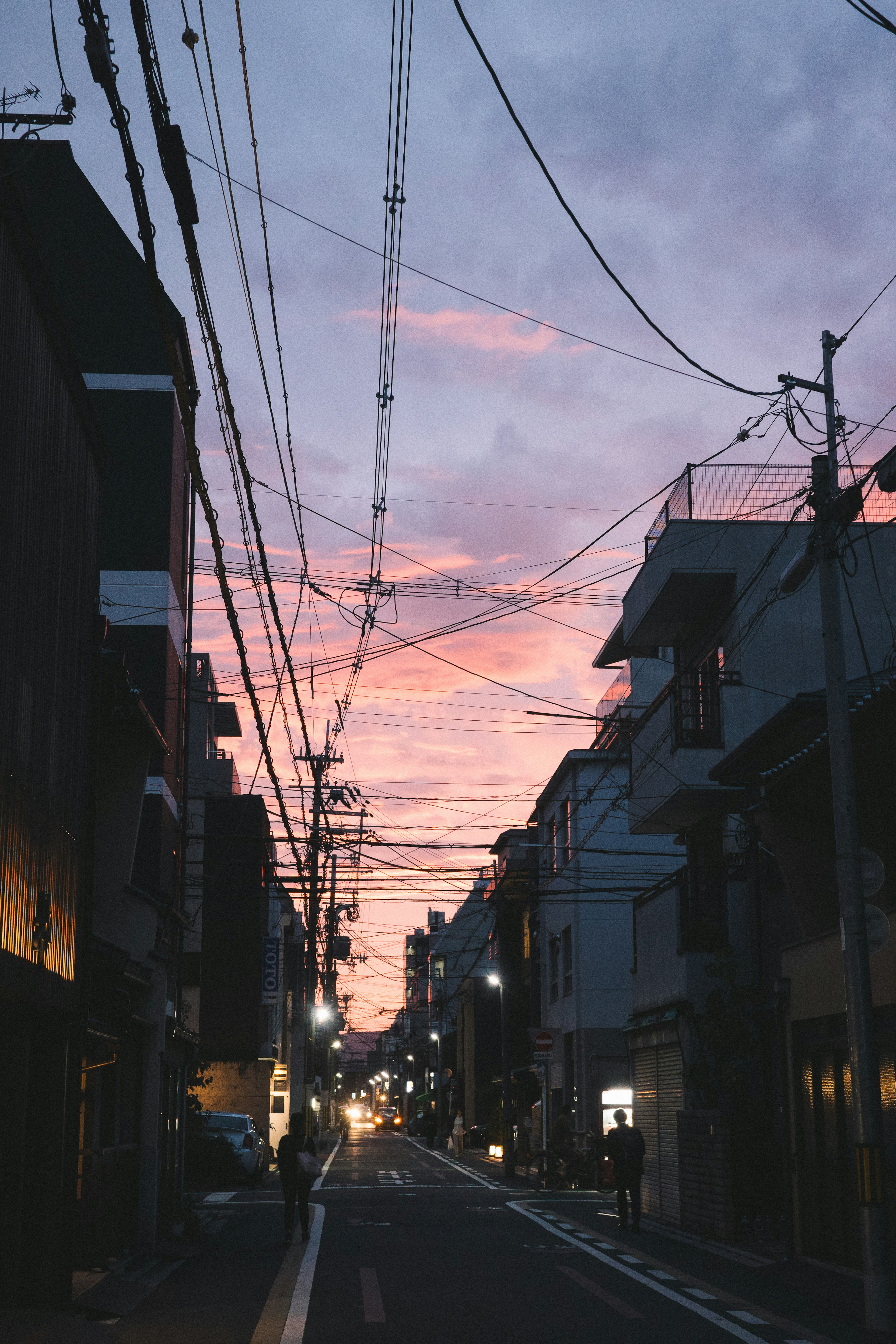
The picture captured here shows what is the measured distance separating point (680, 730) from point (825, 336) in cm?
1095

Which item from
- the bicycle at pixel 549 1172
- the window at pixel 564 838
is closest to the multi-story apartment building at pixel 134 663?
the bicycle at pixel 549 1172

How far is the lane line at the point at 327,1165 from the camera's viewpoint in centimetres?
3266

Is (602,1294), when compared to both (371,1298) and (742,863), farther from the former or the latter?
(742,863)

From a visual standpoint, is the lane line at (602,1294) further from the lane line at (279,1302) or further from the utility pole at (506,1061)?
the utility pole at (506,1061)

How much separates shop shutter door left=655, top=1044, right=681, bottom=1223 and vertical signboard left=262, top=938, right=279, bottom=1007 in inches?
901

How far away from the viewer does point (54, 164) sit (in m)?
28.4

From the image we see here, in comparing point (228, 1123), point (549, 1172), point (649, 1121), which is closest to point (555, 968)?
point (549, 1172)

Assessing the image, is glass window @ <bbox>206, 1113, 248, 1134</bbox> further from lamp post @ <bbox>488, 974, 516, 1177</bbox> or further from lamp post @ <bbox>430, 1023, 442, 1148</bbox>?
lamp post @ <bbox>430, 1023, 442, 1148</bbox>

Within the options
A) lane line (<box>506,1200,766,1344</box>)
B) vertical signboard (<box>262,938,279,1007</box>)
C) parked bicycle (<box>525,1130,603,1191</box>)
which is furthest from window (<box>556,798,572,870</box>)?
lane line (<box>506,1200,766,1344</box>)

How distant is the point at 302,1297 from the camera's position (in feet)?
45.1

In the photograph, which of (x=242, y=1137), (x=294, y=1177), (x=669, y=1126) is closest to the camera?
(x=294, y=1177)

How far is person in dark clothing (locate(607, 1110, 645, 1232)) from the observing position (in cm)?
2119

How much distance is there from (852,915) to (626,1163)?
33.5ft

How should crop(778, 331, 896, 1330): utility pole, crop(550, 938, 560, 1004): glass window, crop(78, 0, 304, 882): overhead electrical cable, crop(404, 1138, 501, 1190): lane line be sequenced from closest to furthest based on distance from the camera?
1. crop(78, 0, 304, 882): overhead electrical cable
2. crop(778, 331, 896, 1330): utility pole
3. crop(404, 1138, 501, 1190): lane line
4. crop(550, 938, 560, 1004): glass window
